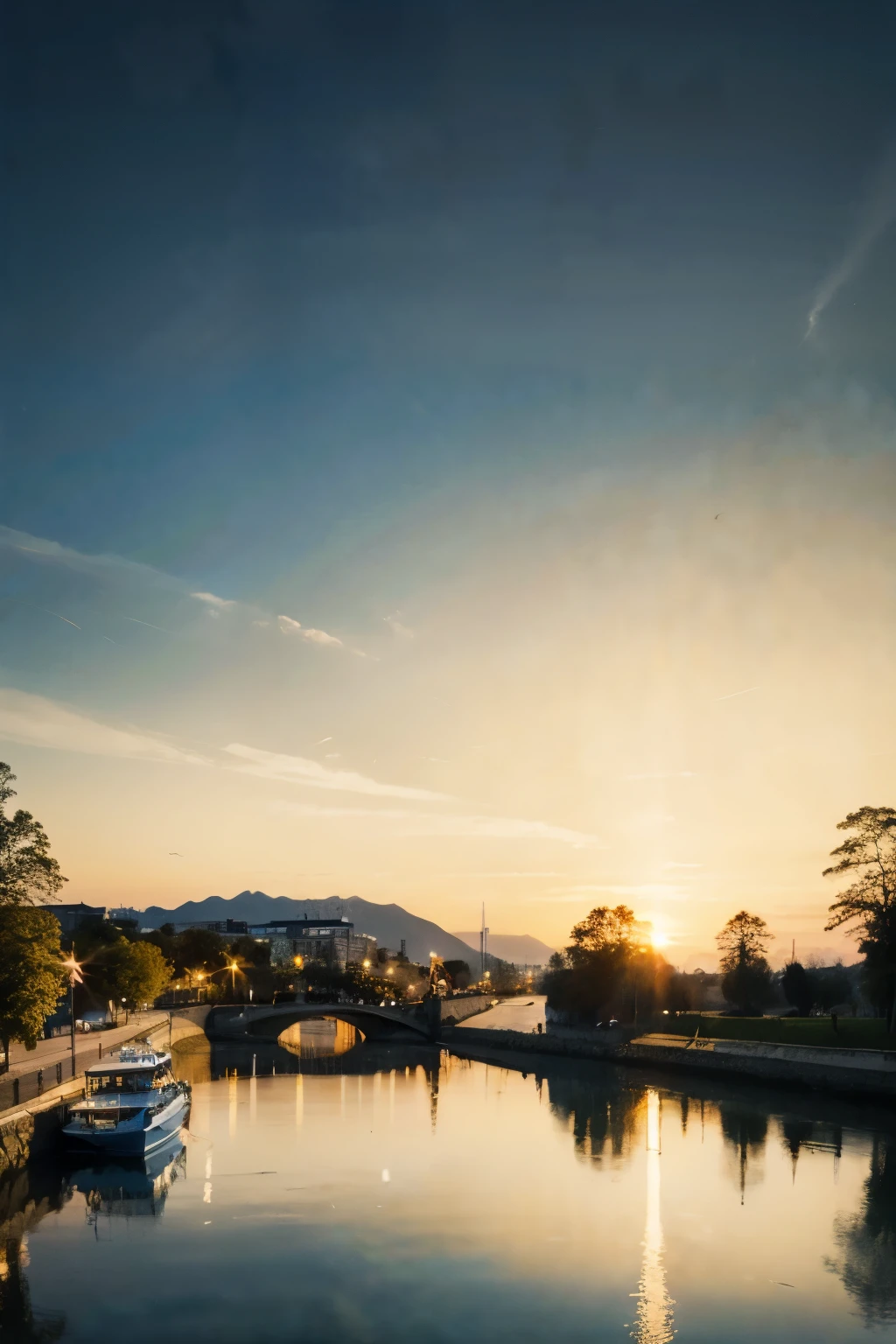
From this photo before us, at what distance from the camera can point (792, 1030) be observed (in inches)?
3829

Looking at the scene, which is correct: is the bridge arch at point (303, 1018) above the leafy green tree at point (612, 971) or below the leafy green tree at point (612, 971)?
below

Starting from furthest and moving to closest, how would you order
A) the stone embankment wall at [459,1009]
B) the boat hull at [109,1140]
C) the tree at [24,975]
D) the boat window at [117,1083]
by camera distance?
1. the stone embankment wall at [459,1009]
2. the boat window at [117,1083]
3. the boat hull at [109,1140]
4. the tree at [24,975]

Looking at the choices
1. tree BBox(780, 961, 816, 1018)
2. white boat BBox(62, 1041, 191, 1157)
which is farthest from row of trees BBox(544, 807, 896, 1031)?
white boat BBox(62, 1041, 191, 1157)

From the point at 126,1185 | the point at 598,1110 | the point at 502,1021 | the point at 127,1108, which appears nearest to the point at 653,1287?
the point at 126,1185

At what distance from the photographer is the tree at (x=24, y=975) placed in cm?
5384

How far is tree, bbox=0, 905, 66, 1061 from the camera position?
53.8 metres

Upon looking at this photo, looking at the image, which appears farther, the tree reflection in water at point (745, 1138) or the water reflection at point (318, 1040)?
the water reflection at point (318, 1040)

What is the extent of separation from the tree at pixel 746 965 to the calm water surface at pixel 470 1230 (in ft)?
174

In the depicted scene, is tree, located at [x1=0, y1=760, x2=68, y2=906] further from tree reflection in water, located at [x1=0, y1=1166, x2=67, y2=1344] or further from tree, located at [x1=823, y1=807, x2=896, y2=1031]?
tree, located at [x1=823, y1=807, x2=896, y2=1031]

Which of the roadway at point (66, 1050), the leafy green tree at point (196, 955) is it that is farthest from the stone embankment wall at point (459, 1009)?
the roadway at point (66, 1050)

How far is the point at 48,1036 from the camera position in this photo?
310ft

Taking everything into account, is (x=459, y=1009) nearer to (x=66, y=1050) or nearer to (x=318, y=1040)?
(x=318, y=1040)

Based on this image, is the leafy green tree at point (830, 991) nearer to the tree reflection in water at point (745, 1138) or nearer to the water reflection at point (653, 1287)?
the tree reflection in water at point (745, 1138)

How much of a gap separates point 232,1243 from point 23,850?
26416mm
